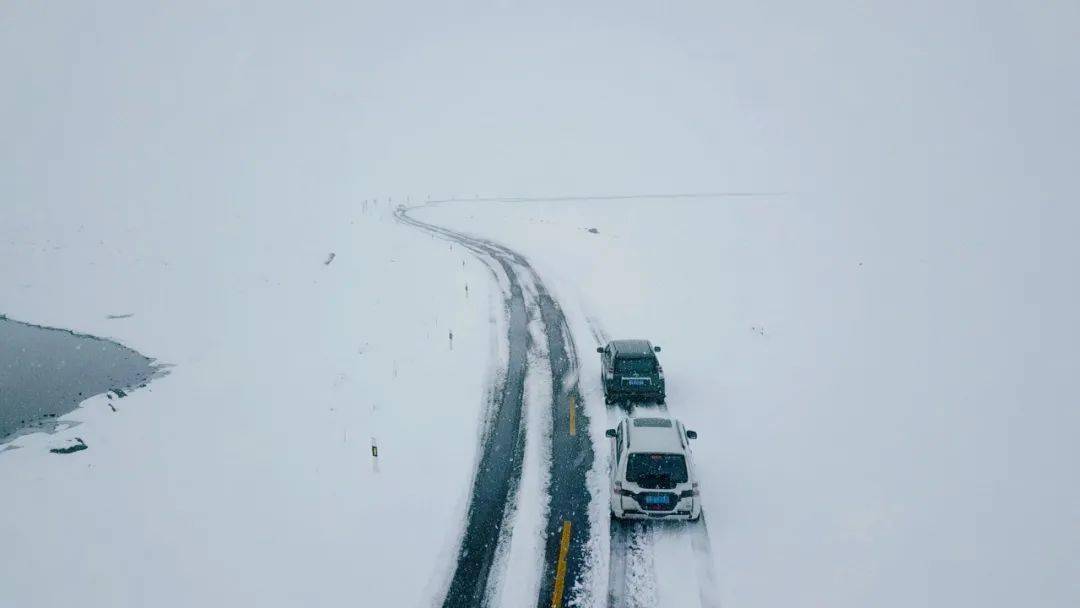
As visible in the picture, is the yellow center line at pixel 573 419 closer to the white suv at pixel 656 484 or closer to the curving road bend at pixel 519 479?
the curving road bend at pixel 519 479

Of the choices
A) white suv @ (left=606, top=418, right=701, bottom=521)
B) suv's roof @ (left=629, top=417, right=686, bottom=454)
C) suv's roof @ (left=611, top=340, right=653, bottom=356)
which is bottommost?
white suv @ (left=606, top=418, right=701, bottom=521)

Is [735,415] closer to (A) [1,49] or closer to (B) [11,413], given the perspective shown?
(B) [11,413]

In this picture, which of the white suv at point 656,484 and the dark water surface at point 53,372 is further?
the dark water surface at point 53,372

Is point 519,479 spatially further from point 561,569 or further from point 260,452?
point 260,452

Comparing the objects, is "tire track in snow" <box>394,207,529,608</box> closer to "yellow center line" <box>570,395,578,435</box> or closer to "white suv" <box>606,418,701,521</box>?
"yellow center line" <box>570,395,578,435</box>

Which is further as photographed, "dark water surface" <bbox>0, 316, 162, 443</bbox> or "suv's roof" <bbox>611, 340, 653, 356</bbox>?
"dark water surface" <bbox>0, 316, 162, 443</bbox>

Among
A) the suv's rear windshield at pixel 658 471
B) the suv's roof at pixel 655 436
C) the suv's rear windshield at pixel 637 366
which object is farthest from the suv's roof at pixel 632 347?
the suv's rear windshield at pixel 658 471

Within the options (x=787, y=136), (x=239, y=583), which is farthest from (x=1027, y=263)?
(x=787, y=136)

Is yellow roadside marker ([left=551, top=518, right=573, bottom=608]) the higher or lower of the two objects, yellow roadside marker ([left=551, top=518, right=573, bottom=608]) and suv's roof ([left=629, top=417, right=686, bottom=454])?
the lower

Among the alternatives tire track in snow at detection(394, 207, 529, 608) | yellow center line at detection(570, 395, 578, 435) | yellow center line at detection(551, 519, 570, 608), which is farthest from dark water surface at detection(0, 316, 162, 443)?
yellow center line at detection(551, 519, 570, 608)
